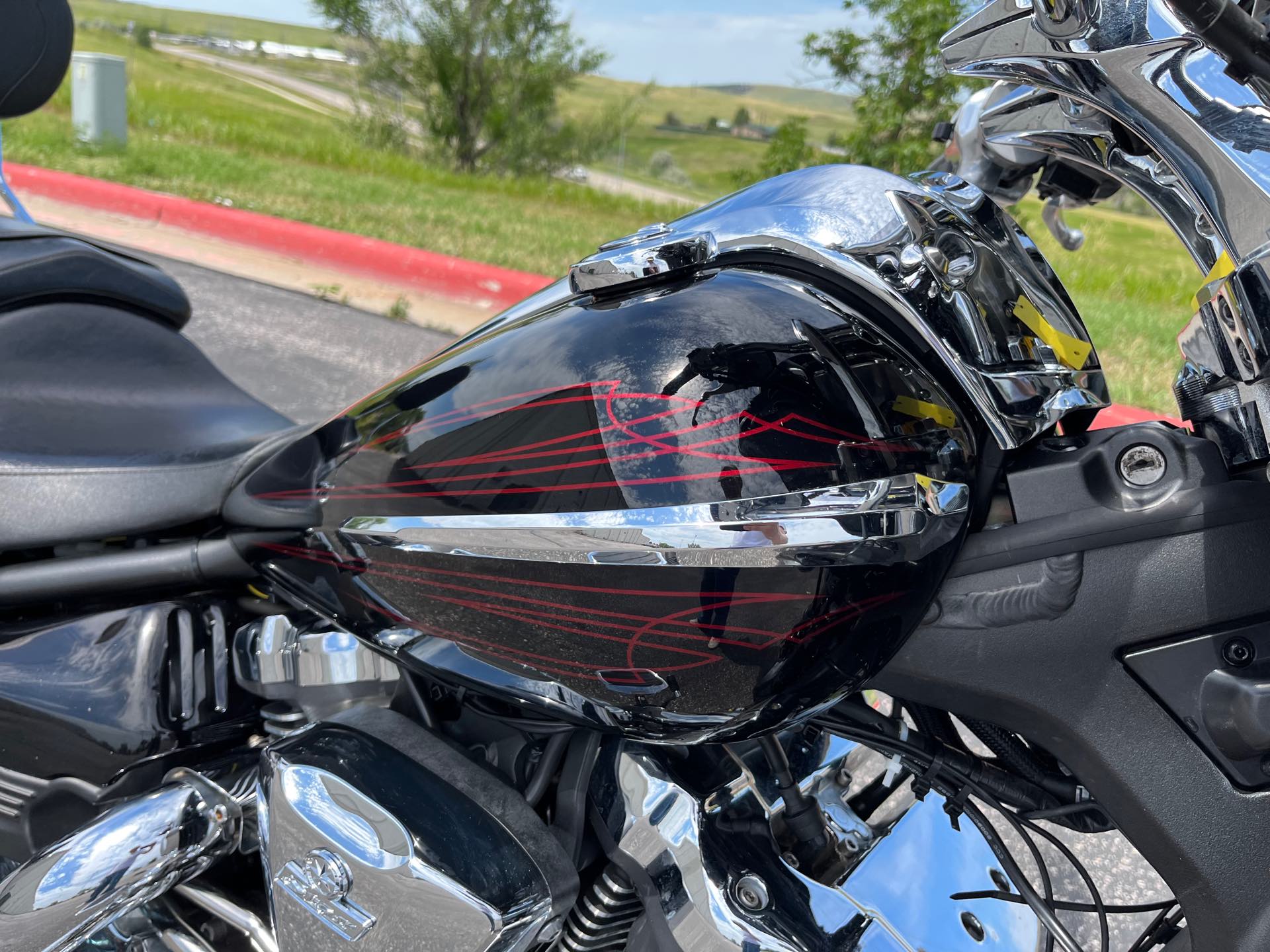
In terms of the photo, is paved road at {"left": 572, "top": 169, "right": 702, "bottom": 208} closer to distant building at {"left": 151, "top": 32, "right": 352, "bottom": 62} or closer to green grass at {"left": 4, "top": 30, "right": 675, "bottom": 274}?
green grass at {"left": 4, "top": 30, "right": 675, "bottom": 274}

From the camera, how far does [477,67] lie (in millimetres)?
16141

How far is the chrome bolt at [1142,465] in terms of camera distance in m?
0.85

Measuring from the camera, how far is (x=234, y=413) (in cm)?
154

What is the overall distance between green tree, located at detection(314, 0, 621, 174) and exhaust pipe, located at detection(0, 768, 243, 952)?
626 inches

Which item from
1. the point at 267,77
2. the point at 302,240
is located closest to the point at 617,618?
the point at 302,240

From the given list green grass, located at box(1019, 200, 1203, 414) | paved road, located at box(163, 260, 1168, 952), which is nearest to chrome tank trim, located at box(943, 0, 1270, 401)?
green grass, located at box(1019, 200, 1203, 414)

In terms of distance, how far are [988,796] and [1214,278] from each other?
1.69 feet

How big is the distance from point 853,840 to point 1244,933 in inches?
13.3

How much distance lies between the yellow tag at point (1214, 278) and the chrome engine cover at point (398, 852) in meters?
0.74

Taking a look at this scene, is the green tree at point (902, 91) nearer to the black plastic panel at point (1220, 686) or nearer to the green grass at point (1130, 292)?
the green grass at point (1130, 292)

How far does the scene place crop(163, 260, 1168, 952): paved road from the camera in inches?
154

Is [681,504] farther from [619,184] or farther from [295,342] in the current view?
[619,184]

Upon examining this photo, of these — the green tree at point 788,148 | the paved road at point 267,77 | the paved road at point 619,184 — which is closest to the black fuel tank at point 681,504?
the green tree at point 788,148

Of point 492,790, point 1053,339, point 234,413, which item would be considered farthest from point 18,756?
point 1053,339
